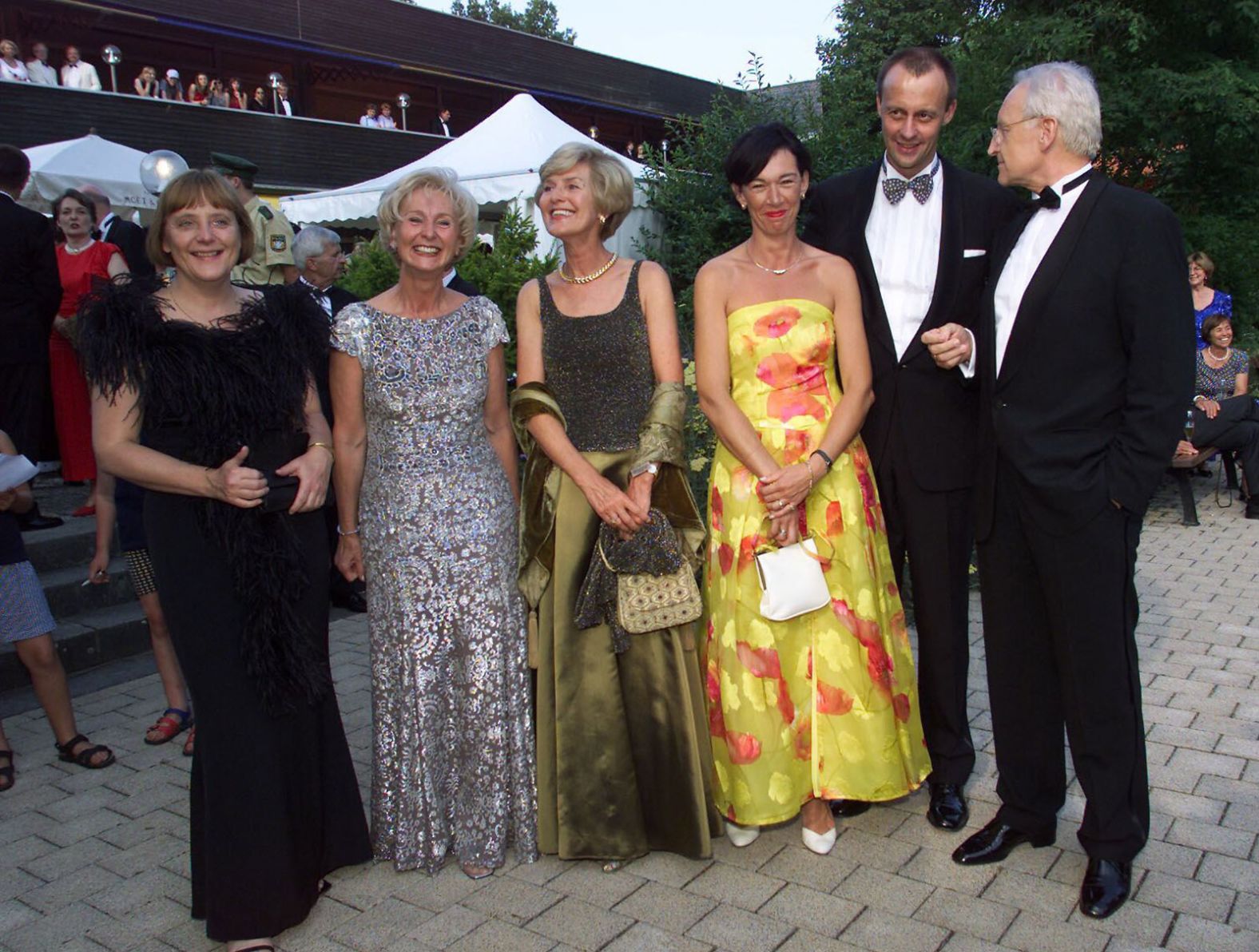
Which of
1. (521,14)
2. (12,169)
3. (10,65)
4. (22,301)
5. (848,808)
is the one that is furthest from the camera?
(521,14)

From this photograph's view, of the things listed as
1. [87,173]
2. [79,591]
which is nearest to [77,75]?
[87,173]

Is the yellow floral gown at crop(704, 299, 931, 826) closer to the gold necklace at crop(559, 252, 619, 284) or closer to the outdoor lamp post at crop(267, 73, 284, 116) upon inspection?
the gold necklace at crop(559, 252, 619, 284)

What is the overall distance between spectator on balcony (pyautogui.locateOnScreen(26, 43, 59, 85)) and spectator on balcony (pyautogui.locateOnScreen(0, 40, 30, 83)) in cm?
10

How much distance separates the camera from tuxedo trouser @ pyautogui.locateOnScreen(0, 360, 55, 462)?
609 cm

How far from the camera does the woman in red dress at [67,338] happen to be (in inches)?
275

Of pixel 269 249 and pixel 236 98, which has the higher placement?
pixel 236 98

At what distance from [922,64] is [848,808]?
8.38 ft

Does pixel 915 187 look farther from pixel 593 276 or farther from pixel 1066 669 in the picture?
pixel 1066 669

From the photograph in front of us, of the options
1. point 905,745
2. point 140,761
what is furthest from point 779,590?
point 140,761

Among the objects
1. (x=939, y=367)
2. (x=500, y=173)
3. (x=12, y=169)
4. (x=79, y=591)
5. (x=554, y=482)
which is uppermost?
(x=500, y=173)

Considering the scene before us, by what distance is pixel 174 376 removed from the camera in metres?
2.97

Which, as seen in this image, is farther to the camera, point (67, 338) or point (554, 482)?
point (67, 338)

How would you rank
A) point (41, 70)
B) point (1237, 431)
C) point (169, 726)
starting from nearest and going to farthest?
point (169, 726) < point (1237, 431) < point (41, 70)

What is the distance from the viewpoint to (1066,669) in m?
3.20
